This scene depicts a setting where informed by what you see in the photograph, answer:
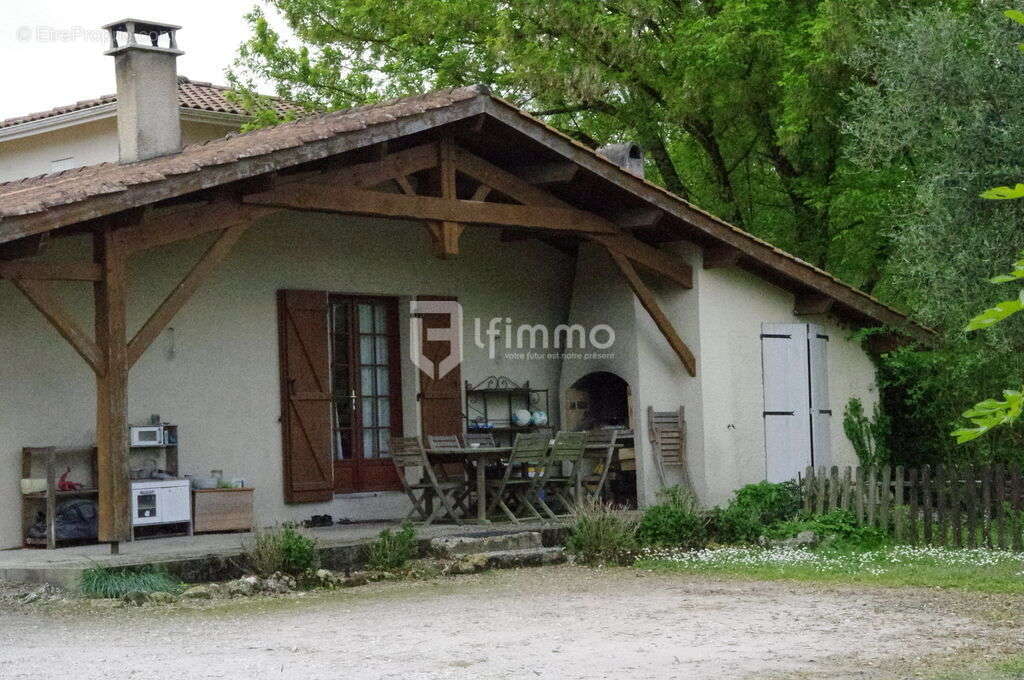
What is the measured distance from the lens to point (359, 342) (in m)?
13.0

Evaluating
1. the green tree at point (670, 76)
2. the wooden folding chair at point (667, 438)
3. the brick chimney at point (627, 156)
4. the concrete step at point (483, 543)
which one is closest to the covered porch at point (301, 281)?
the wooden folding chair at point (667, 438)

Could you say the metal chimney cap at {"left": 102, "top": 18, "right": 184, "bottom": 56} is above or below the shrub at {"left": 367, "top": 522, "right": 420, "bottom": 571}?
above

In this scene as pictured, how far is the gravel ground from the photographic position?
20.4ft

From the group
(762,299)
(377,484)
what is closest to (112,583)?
(377,484)

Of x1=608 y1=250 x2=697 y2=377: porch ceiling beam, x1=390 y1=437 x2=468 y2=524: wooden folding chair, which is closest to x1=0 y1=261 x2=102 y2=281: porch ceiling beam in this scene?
x1=390 y1=437 x2=468 y2=524: wooden folding chair

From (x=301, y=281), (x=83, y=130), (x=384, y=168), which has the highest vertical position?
(x=83, y=130)

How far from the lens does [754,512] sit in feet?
40.3

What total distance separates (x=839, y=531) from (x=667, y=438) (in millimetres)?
2220

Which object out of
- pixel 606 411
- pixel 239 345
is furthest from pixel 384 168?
pixel 606 411

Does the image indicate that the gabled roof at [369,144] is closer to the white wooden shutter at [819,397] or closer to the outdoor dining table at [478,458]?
the white wooden shutter at [819,397]

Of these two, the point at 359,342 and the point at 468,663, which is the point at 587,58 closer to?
the point at 359,342

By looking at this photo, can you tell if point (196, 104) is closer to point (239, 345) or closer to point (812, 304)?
point (239, 345)

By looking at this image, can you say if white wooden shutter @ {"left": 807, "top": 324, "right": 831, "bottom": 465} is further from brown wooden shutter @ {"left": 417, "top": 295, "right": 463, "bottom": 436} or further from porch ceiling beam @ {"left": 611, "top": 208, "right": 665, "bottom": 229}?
brown wooden shutter @ {"left": 417, "top": 295, "right": 463, "bottom": 436}

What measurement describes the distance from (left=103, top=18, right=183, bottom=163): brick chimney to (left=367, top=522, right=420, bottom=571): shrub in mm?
3879
